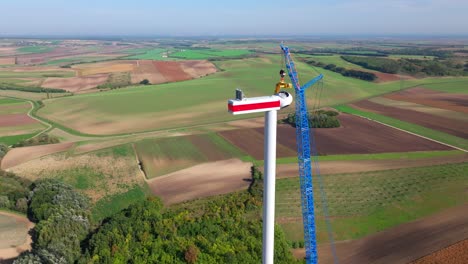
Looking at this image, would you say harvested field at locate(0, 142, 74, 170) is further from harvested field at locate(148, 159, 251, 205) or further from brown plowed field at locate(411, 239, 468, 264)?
brown plowed field at locate(411, 239, 468, 264)

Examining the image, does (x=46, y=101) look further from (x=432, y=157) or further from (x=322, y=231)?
(x=432, y=157)

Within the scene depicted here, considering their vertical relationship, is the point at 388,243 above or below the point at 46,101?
below

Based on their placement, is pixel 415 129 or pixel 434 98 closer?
pixel 415 129

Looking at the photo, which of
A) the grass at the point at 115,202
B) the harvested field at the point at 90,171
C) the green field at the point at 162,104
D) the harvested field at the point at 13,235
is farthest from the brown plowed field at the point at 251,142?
the harvested field at the point at 13,235

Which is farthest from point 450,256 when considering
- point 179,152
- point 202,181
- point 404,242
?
point 179,152

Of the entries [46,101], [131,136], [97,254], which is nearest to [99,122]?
[131,136]

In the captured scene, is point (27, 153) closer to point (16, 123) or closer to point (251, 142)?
point (16, 123)
